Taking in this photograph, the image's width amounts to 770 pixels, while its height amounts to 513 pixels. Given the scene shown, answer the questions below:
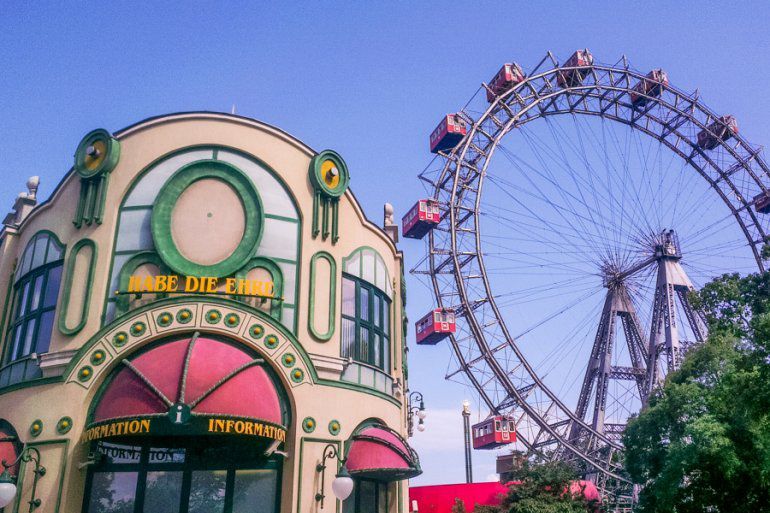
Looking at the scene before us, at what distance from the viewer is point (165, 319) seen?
18016 millimetres

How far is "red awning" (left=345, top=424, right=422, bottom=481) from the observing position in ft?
62.1

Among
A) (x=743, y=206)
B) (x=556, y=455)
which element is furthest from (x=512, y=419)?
(x=743, y=206)

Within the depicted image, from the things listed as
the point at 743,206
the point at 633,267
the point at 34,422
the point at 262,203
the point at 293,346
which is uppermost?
the point at 743,206

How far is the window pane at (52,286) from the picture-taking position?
19766mm

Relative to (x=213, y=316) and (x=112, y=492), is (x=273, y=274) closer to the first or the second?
(x=213, y=316)

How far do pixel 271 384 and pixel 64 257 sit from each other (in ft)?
23.2

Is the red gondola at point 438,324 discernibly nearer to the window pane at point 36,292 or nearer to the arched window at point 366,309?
the arched window at point 366,309

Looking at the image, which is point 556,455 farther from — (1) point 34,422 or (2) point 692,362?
(1) point 34,422

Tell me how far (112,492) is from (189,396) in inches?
136

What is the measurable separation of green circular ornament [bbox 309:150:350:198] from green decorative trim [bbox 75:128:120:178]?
5.70m

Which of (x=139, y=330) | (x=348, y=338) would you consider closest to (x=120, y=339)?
(x=139, y=330)

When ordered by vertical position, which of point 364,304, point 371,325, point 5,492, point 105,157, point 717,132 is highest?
point 717,132

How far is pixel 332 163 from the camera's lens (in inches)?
863

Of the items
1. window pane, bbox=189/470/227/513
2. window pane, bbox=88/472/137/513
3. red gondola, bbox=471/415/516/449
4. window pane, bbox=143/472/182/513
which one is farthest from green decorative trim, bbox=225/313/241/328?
red gondola, bbox=471/415/516/449
